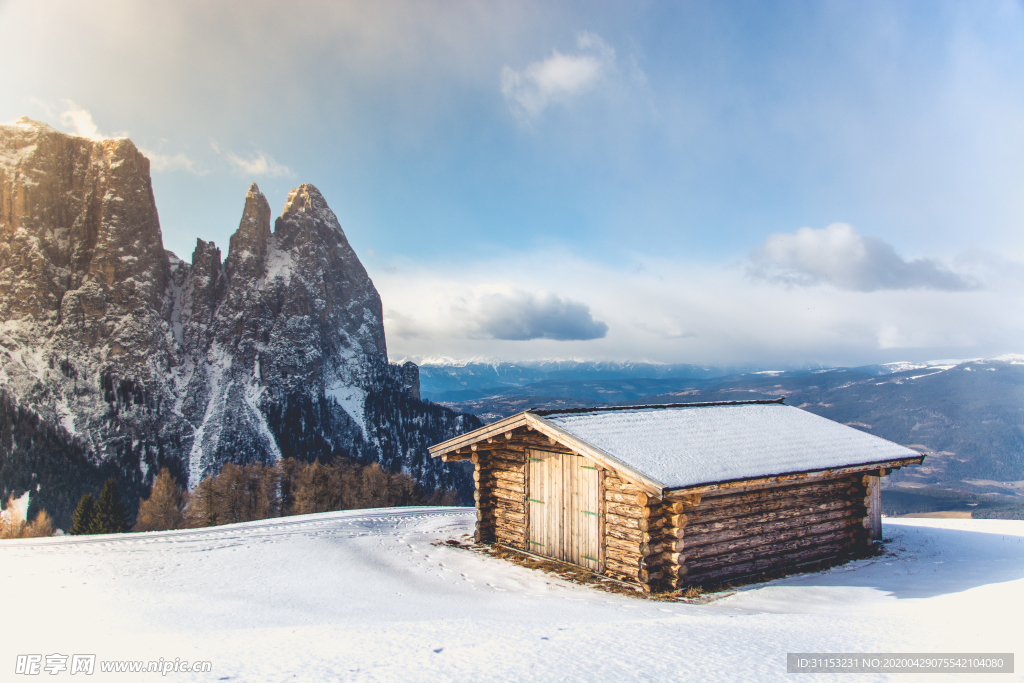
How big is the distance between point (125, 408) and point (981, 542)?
655ft

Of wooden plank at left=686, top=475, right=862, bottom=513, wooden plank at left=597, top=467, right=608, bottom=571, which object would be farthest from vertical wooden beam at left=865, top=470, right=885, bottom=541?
wooden plank at left=597, top=467, right=608, bottom=571

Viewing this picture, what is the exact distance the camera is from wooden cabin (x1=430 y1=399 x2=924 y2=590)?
12.4m

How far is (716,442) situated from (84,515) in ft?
209

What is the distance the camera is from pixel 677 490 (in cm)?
1130

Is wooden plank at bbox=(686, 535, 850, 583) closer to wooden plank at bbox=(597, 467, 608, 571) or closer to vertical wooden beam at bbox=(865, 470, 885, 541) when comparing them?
vertical wooden beam at bbox=(865, 470, 885, 541)

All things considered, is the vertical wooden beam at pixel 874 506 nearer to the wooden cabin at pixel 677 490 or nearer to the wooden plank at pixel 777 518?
the wooden cabin at pixel 677 490

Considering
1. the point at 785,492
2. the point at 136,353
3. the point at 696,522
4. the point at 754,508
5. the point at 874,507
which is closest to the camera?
the point at 696,522

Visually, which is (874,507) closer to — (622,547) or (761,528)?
(761,528)

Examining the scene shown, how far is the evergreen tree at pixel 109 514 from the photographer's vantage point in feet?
163

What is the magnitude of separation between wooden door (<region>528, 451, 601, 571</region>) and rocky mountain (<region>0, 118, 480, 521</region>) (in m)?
139

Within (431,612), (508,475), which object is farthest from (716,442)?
(431,612)

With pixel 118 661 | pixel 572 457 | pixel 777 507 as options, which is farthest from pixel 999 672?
pixel 118 661

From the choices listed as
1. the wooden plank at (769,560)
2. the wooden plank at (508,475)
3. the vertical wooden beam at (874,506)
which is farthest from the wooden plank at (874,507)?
the wooden plank at (508,475)

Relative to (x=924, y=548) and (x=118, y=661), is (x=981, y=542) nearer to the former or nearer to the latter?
(x=924, y=548)
